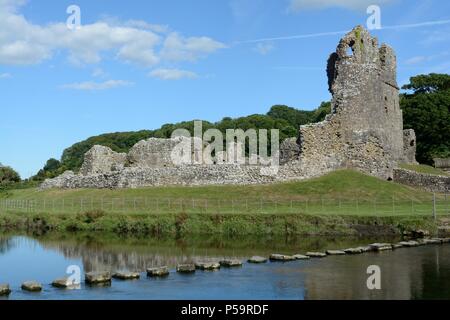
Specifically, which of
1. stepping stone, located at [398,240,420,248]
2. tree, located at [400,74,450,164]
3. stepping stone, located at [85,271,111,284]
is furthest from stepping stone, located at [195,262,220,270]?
tree, located at [400,74,450,164]

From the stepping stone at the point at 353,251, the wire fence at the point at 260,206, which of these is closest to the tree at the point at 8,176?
the wire fence at the point at 260,206

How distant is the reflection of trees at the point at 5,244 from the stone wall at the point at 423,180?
2366 cm

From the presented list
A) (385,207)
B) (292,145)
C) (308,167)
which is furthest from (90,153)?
(385,207)

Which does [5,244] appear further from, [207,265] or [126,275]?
[207,265]

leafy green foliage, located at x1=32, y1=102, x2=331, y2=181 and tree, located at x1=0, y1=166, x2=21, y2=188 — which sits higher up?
leafy green foliage, located at x1=32, y1=102, x2=331, y2=181

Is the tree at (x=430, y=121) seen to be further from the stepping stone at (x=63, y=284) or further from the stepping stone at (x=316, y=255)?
the stepping stone at (x=63, y=284)

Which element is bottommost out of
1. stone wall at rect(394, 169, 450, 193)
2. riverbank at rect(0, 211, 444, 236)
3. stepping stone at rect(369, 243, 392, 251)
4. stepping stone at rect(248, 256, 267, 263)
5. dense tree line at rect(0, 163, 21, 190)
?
stepping stone at rect(248, 256, 267, 263)

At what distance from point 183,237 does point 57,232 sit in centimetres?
725

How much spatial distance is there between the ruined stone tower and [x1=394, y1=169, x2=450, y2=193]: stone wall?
0.85 metres

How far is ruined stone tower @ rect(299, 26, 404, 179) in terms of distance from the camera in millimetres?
37250

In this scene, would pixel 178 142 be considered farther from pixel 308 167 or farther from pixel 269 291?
pixel 269 291

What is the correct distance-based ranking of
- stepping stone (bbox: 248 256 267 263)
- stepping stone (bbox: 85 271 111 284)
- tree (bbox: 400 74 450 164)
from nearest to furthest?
stepping stone (bbox: 85 271 111 284) → stepping stone (bbox: 248 256 267 263) → tree (bbox: 400 74 450 164)

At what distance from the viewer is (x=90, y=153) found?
154ft

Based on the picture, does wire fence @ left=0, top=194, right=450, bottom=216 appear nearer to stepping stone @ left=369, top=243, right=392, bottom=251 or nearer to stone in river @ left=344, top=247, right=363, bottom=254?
stepping stone @ left=369, top=243, right=392, bottom=251
